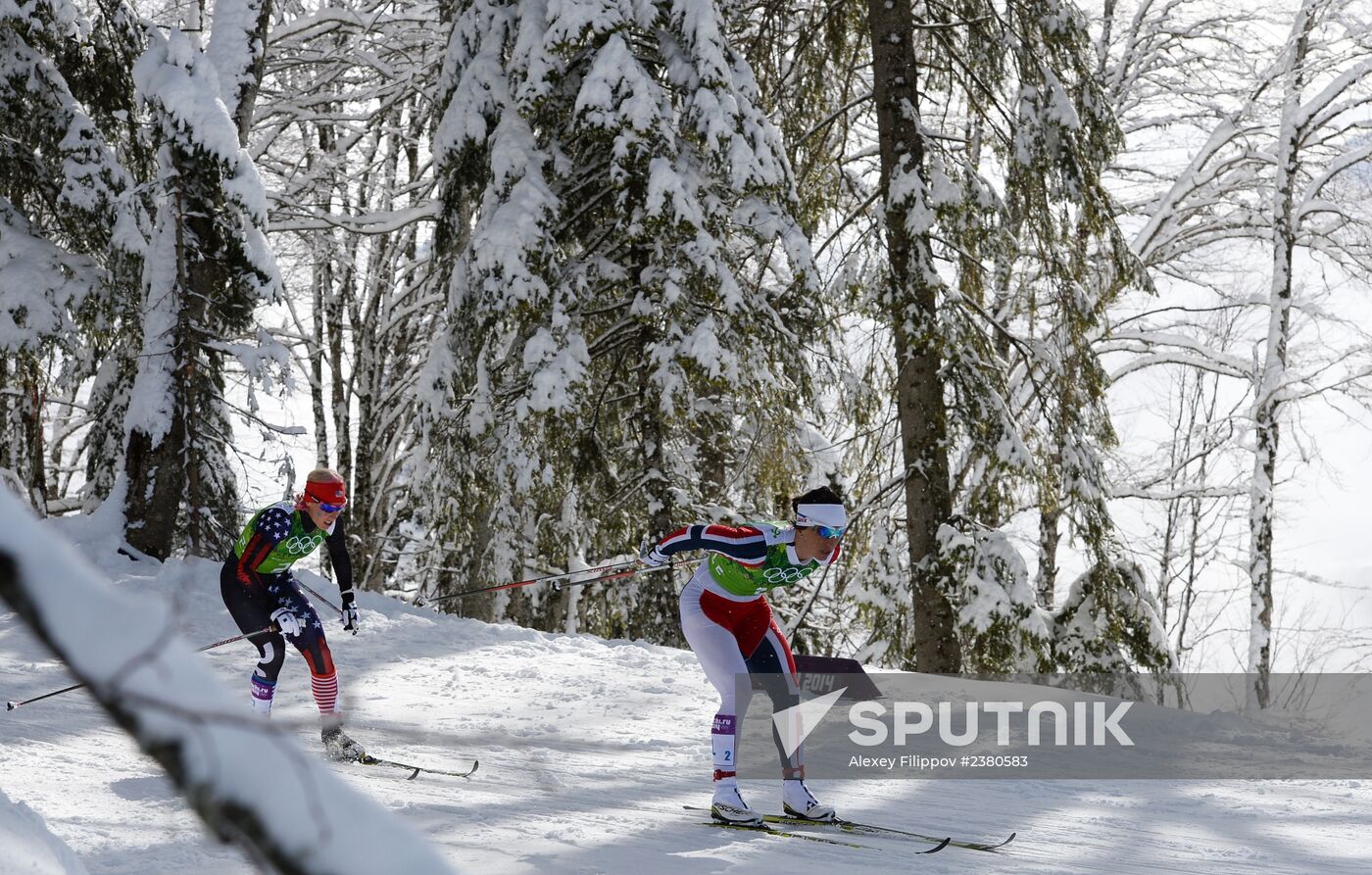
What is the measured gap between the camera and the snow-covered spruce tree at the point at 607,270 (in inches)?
445

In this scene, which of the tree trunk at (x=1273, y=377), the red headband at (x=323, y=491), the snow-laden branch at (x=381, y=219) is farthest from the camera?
the tree trunk at (x=1273, y=377)

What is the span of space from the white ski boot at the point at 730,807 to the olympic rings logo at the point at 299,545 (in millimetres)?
2802

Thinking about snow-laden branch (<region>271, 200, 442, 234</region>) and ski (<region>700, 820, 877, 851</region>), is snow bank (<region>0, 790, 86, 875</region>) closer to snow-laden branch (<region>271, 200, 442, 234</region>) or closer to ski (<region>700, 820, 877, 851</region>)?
ski (<region>700, 820, 877, 851</region>)

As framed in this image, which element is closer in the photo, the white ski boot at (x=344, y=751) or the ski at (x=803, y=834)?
the ski at (x=803, y=834)

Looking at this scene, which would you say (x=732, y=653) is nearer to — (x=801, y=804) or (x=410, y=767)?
(x=801, y=804)

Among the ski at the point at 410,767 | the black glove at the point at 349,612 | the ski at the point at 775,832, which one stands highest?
the black glove at the point at 349,612

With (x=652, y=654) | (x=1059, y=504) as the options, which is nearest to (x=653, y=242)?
(x=652, y=654)

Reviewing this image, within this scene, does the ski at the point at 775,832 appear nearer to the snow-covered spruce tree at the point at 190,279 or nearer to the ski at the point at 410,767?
the ski at the point at 410,767

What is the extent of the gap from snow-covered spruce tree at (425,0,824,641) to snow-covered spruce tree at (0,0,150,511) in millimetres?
3342

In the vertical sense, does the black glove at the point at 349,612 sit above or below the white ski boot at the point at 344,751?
above

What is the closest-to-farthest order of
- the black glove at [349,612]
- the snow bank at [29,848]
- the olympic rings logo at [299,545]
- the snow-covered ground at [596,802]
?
the snow bank at [29,848] → the snow-covered ground at [596,802] → the olympic rings logo at [299,545] → the black glove at [349,612]

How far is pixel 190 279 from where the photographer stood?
11.6m

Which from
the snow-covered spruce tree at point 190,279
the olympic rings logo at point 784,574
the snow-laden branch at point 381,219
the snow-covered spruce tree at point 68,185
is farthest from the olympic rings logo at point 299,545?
the snow-laden branch at point 381,219

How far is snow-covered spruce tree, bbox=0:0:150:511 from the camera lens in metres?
11.0
